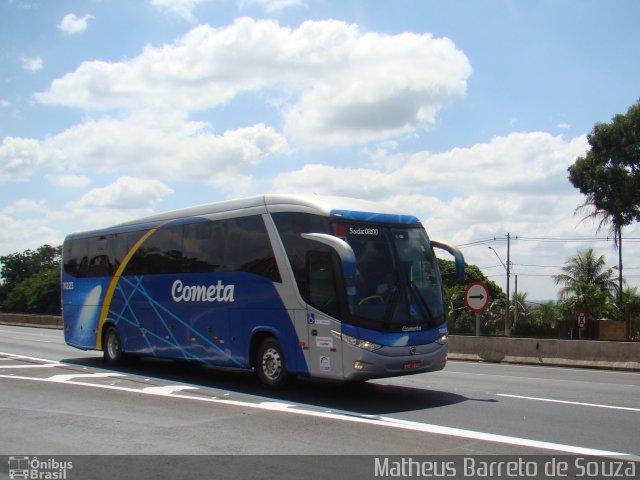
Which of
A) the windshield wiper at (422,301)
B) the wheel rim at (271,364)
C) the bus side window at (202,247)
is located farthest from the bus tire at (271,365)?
the windshield wiper at (422,301)

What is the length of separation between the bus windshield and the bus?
18mm

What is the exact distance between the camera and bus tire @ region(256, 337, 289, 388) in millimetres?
12148

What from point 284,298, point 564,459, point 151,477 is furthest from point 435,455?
point 284,298

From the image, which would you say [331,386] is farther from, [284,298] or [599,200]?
[599,200]

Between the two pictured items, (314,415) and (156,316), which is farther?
(156,316)

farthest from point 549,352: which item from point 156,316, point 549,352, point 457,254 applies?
point 156,316

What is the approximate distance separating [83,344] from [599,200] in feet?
108

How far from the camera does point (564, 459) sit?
7.22 meters

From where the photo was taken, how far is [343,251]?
10.1 metres

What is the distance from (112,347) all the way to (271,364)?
22.3 feet

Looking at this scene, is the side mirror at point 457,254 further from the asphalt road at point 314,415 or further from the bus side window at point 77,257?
the bus side window at point 77,257

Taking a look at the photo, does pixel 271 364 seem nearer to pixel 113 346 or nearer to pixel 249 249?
pixel 249 249

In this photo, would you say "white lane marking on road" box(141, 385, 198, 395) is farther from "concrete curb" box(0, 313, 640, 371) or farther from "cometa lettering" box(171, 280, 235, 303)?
"concrete curb" box(0, 313, 640, 371)

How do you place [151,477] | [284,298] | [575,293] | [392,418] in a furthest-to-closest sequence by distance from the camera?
[575,293] < [284,298] < [392,418] < [151,477]
